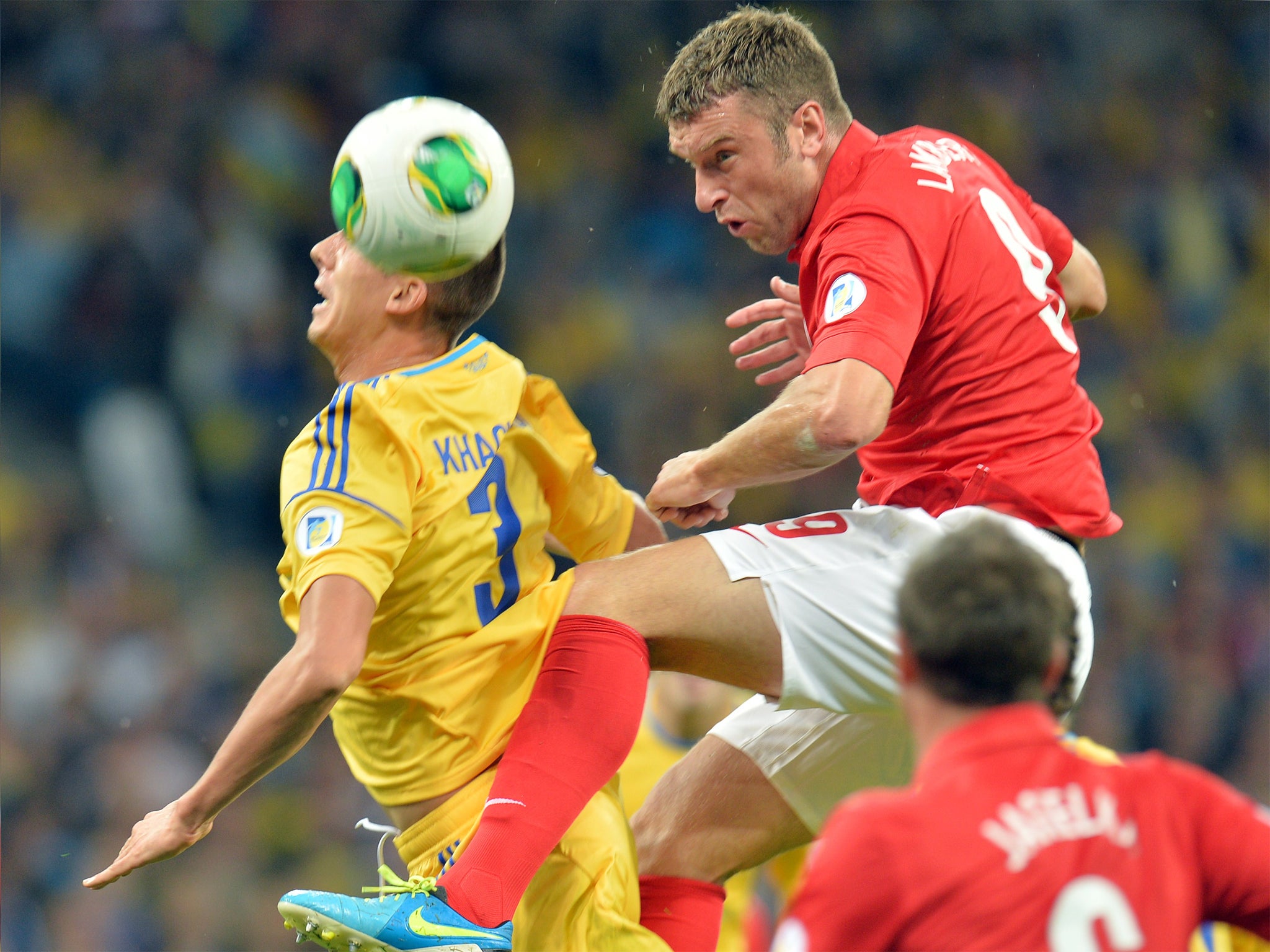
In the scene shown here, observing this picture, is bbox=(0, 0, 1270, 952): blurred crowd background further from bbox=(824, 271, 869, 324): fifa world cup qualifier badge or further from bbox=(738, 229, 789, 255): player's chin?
bbox=(824, 271, 869, 324): fifa world cup qualifier badge

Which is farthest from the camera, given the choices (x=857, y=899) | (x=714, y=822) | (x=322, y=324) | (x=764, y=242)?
(x=764, y=242)

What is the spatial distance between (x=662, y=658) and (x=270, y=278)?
5.35 m

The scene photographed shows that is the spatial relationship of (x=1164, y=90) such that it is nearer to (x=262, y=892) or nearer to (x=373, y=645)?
(x=262, y=892)

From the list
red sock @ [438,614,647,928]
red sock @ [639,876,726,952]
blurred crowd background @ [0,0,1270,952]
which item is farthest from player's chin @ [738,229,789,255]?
blurred crowd background @ [0,0,1270,952]

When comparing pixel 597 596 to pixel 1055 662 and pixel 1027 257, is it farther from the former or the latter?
pixel 1027 257

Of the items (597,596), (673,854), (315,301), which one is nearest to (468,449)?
(597,596)

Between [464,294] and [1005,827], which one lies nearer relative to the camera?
[1005,827]

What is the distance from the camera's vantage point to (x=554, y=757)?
2.81 metres

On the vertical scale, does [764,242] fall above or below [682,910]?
above

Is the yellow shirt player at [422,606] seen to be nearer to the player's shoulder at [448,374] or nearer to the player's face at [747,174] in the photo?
the player's shoulder at [448,374]

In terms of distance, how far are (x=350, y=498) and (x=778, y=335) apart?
4.83ft

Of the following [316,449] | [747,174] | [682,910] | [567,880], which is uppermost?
[747,174]

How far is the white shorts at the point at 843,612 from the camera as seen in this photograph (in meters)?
3.01

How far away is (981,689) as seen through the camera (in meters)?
1.91
